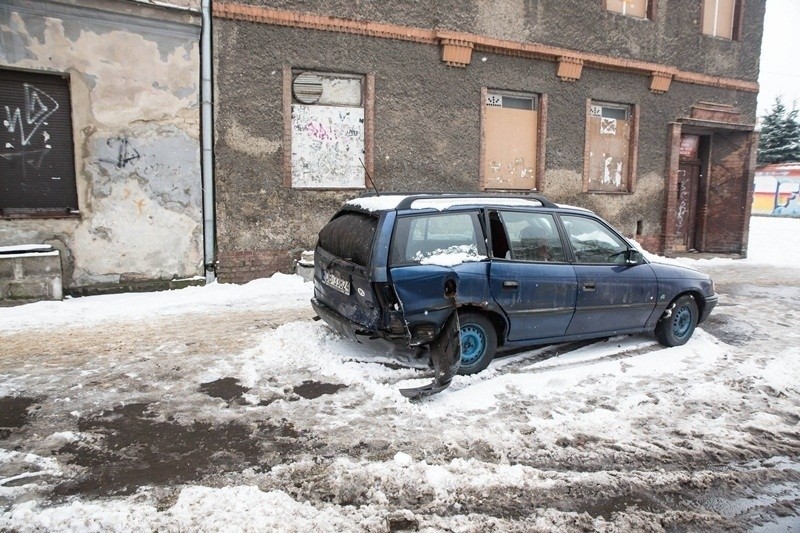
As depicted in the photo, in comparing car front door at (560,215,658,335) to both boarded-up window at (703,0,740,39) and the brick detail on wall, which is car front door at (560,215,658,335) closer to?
the brick detail on wall

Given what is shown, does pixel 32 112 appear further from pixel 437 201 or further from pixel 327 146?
pixel 437 201

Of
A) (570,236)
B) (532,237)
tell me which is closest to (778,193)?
(570,236)

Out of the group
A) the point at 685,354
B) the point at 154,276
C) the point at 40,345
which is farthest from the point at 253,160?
the point at 685,354

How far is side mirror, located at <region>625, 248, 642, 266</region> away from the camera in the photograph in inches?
229


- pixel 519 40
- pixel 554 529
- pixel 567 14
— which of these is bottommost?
pixel 554 529

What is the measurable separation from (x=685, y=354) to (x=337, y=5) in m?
7.53

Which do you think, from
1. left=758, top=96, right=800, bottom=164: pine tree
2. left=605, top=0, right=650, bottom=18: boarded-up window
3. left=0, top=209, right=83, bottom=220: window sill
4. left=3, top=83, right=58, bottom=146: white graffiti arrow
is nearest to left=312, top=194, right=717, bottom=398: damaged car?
left=0, top=209, right=83, bottom=220: window sill

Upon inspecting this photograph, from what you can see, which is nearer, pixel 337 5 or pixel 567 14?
pixel 337 5

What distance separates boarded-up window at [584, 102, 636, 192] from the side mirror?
259 inches

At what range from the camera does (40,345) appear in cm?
581

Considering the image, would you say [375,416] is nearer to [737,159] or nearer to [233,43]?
[233,43]

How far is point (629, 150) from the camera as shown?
12797 mm

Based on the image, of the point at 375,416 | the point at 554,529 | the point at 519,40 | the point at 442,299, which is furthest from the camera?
the point at 519,40

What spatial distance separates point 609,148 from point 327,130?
6.73 meters
